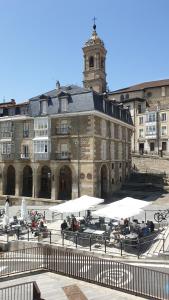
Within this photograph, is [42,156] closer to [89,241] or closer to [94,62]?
[89,241]

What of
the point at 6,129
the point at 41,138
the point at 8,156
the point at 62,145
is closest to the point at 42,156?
the point at 41,138

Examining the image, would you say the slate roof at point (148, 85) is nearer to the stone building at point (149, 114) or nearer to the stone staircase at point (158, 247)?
the stone building at point (149, 114)

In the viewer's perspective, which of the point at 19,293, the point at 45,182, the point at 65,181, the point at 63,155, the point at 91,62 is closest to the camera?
the point at 19,293

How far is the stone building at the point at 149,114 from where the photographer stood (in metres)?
61.7

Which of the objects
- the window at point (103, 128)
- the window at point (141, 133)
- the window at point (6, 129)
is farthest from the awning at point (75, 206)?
the window at point (141, 133)

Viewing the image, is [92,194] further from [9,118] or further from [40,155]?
[9,118]

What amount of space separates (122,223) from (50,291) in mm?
9543

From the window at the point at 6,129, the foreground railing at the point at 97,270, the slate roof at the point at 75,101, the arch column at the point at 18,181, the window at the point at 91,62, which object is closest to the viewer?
the foreground railing at the point at 97,270

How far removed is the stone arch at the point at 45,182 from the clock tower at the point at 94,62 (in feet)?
108

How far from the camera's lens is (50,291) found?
1152 centimetres

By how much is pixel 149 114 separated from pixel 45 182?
31949mm

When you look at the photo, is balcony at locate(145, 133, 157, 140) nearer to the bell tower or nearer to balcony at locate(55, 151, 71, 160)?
the bell tower

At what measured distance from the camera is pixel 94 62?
6519 cm

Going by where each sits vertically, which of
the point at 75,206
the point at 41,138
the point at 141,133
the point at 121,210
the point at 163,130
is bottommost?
the point at 75,206
